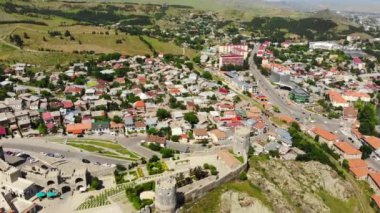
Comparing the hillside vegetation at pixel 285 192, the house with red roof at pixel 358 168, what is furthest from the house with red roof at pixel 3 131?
the house with red roof at pixel 358 168

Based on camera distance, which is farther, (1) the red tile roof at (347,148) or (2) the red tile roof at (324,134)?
(2) the red tile roof at (324,134)

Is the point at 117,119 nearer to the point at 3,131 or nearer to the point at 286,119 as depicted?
the point at 3,131

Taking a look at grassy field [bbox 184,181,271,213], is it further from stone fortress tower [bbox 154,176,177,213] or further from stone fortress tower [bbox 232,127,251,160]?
stone fortress tower [bbox 232,127,251,160]

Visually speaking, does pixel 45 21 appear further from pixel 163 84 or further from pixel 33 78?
pixel 163 84

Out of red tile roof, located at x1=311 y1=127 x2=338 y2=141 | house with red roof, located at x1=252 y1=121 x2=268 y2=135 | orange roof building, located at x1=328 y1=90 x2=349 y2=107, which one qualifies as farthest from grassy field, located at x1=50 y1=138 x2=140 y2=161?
orange roof building, located at x1=328 y1=90 x2=349 y2=107

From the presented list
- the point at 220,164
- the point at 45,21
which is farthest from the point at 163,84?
the point at 45,21

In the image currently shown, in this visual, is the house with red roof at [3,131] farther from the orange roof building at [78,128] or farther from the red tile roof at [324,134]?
the red tile roof at [324,134]

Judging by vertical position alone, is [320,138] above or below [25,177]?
below

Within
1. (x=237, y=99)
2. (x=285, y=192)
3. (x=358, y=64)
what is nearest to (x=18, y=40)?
(x=237, y=99)
